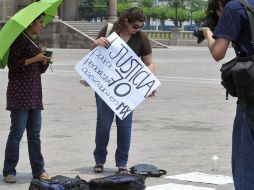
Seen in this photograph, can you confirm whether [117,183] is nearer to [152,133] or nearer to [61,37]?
[152,133]

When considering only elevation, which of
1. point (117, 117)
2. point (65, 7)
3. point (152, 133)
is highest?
point (117, 117)

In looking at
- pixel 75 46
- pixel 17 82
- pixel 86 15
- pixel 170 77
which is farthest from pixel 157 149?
pixel 86 15

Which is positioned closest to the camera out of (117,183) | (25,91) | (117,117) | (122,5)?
(117,183)

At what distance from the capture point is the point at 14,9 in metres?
59.8

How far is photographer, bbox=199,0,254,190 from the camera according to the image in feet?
17.7

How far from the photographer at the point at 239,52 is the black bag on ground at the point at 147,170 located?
2.91 metres

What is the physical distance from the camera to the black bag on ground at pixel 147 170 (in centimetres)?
852

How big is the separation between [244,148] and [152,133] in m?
6.58

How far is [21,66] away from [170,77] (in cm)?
1733

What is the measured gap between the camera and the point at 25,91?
7996 millimetres

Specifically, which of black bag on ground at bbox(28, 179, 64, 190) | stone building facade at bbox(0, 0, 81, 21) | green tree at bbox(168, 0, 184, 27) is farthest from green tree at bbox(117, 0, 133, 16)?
black bag on ground at bbox(28, 179, 64, 190)

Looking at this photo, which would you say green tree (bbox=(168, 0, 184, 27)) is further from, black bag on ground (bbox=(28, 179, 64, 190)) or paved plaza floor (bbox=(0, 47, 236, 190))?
black bag on ground (bbox=(28, 179, 64, 190))

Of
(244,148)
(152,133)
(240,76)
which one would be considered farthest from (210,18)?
(152,133)

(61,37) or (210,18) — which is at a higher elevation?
(210,18)
